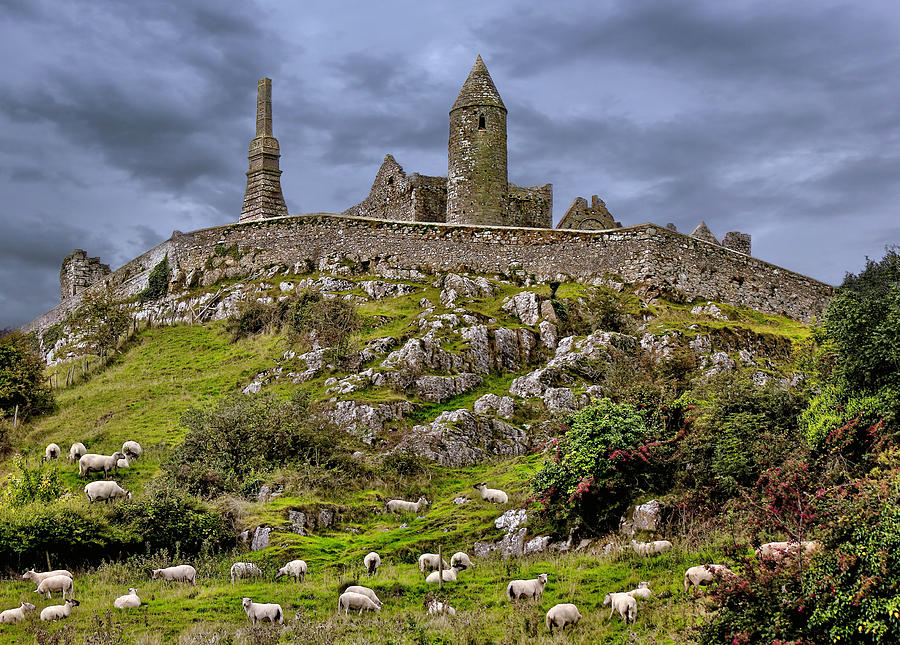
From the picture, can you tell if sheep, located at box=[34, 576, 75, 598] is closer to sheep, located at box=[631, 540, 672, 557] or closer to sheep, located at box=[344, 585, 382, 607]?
sheep, located at box=[344, 585, 382, 607]

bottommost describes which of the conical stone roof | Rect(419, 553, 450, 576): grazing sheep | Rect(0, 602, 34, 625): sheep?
Rect(0, 602, 34, 625): sheep

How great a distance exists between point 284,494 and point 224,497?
72.3 inches

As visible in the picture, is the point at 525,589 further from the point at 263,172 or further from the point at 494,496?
the point at 263,172

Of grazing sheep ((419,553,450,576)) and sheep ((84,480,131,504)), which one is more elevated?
sheep ((84,480,131,504))

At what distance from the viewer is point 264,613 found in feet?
60.6

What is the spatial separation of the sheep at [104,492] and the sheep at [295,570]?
7940 millimetres

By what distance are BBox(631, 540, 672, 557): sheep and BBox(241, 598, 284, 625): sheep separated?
26.0 feet

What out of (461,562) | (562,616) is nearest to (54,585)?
(461,562)

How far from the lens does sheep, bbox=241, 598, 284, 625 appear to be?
18344 millimetres

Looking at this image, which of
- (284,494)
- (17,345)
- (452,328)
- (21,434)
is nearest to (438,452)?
(284,494)

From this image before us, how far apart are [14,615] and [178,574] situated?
4.41 m

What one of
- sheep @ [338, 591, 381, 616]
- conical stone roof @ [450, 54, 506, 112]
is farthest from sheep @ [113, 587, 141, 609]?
conical stone roof @ [450, 54, 506, 112]

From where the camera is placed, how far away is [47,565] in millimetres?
23281

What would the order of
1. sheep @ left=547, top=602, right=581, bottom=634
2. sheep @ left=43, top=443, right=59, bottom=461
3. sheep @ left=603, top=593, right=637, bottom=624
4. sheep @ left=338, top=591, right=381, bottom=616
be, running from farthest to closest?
sheep @ left=43, top=443, right=59, bottom=461, sheep @ left=338, top=591, right=381, bottom=616, sheep @ left=547, top=602, right=581, bottom=634, sheep @ left=603, top=593, right=637, bottom=624
